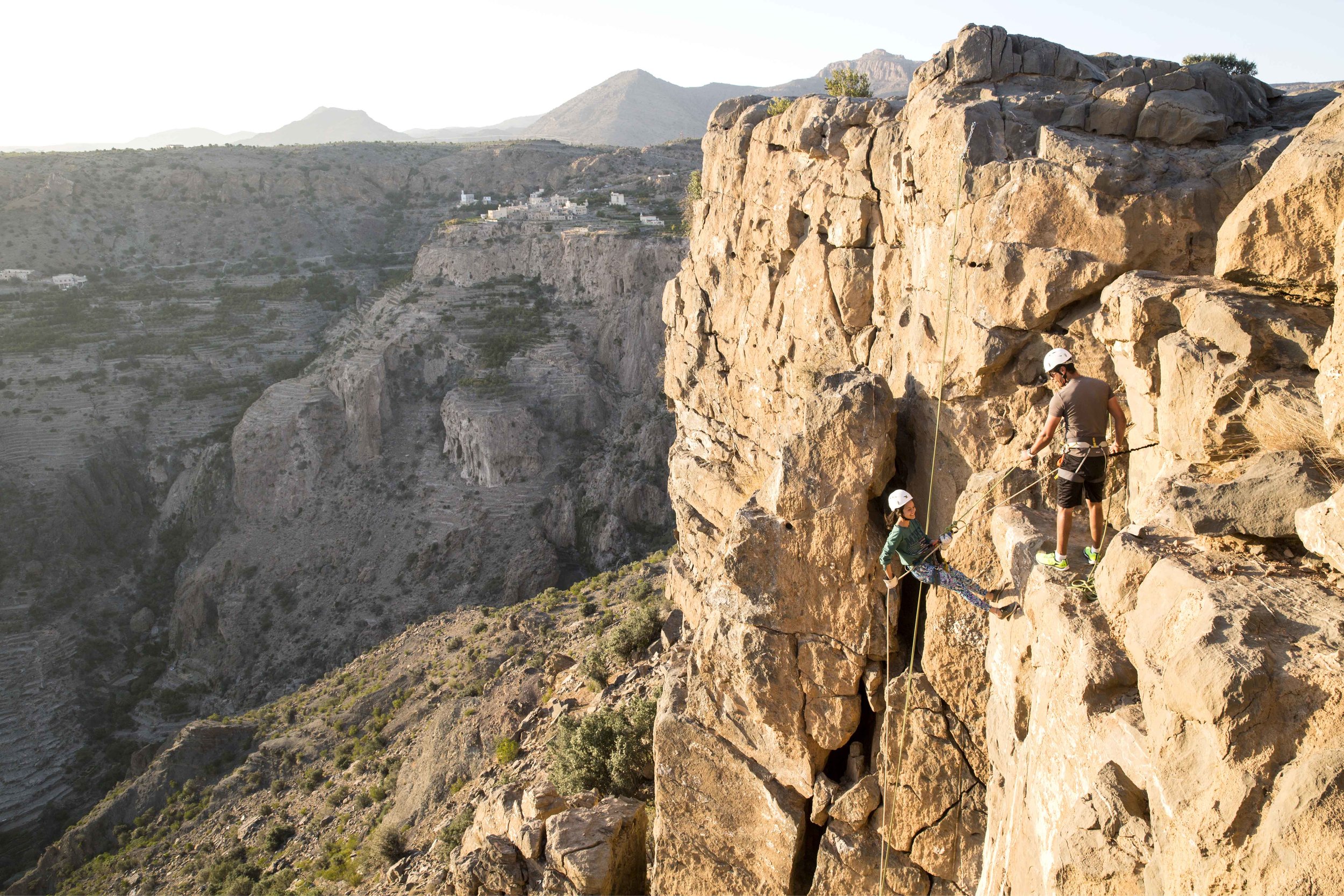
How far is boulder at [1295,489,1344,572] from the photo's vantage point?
4.55 m

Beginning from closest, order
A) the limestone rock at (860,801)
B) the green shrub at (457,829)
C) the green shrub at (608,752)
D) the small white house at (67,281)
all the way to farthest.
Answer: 1. the limestone rock at (860,801)
2. the green shrub at (608,752)
3. the green shrub at (457,829)
4. the small white house at (67,281)

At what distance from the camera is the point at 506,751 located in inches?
749

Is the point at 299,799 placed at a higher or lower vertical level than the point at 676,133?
lower

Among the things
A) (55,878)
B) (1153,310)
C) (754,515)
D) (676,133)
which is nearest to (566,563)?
(55,878)

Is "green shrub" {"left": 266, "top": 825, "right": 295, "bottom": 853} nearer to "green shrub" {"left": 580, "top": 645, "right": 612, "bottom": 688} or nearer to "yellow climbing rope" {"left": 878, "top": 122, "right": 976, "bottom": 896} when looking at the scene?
"green shrub" {"left": 580, "top": 645, "right": 612, "bottom": 688}

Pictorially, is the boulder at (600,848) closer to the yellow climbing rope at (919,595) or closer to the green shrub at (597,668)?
the yellow climbing rope at (919,595)

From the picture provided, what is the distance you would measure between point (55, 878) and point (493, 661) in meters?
14.7

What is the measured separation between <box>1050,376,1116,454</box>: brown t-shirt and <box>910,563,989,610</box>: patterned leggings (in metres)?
1.60

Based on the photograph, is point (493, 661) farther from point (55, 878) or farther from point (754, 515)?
point (754, 515)

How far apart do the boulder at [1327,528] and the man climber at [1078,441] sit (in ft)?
6.11

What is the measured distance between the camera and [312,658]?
3669 cm

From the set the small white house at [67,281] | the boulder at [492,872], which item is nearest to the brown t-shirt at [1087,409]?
the boulder at [492,872]

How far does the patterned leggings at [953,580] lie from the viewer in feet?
24.6

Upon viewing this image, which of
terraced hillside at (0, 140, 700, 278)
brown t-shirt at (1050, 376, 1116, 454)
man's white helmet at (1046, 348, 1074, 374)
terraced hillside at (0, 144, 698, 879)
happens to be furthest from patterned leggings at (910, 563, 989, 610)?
terraced hillside at (0, 140, 700, 278)
